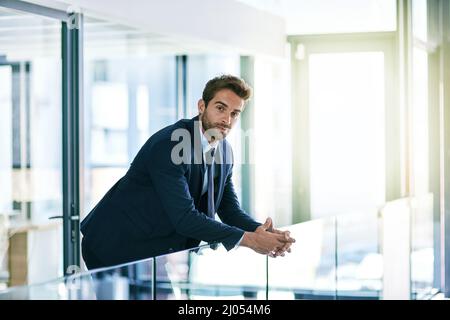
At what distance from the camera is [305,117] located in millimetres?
8344

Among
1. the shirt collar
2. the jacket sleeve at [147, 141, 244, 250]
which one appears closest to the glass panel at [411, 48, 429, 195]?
the shirt collar

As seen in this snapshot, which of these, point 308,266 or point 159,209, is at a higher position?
point 159,209

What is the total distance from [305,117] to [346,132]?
17.5 inches

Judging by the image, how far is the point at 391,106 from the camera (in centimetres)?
802

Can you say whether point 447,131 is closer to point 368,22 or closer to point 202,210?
point 368,22

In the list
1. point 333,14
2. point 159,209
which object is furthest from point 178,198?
point 333,14

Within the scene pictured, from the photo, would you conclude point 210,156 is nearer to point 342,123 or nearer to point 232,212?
point 232,212

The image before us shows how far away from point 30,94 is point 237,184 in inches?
87.2

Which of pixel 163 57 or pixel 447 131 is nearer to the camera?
pixel 447 131

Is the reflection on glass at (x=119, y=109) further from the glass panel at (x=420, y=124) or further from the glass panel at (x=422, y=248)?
the glass panel at (x=422, y=248)

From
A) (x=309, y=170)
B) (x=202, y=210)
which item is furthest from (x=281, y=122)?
(x=202, y=210)

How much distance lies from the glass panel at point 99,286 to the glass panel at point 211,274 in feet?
0.30

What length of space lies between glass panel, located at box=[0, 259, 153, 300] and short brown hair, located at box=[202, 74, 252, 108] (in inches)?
34.5

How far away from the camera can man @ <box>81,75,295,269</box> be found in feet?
10.2
